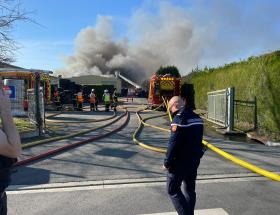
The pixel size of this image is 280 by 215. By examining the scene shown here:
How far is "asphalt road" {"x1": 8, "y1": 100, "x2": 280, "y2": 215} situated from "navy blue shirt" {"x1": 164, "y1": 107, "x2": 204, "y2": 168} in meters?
1.15

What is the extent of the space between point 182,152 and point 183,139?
14 cm

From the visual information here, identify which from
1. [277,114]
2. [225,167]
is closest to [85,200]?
[225,167]

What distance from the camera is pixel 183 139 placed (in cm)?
430

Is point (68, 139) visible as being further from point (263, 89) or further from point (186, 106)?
point (186, 106)

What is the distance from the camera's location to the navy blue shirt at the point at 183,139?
A: 4281mm

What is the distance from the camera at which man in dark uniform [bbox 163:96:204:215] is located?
14.1 ft

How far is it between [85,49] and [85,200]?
78.7 m

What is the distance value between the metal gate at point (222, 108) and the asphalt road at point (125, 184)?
4355 mm

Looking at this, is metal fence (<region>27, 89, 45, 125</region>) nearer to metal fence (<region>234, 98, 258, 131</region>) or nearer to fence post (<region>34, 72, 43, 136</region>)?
fence post (<region>34, 72, 43, 136</region>)

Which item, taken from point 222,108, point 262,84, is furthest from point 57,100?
point 262,84

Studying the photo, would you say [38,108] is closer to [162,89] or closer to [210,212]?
[210,212]

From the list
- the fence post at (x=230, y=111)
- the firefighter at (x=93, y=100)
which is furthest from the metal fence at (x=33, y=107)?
the firefighter at (x=93, y=100)

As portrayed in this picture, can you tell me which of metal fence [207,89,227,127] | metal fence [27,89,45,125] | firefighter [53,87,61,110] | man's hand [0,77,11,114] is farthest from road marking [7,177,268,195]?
firefighter [53,87,61,110]

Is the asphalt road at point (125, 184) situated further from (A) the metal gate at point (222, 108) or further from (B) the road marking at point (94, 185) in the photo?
(A) the metal gate at point (222, 108)
